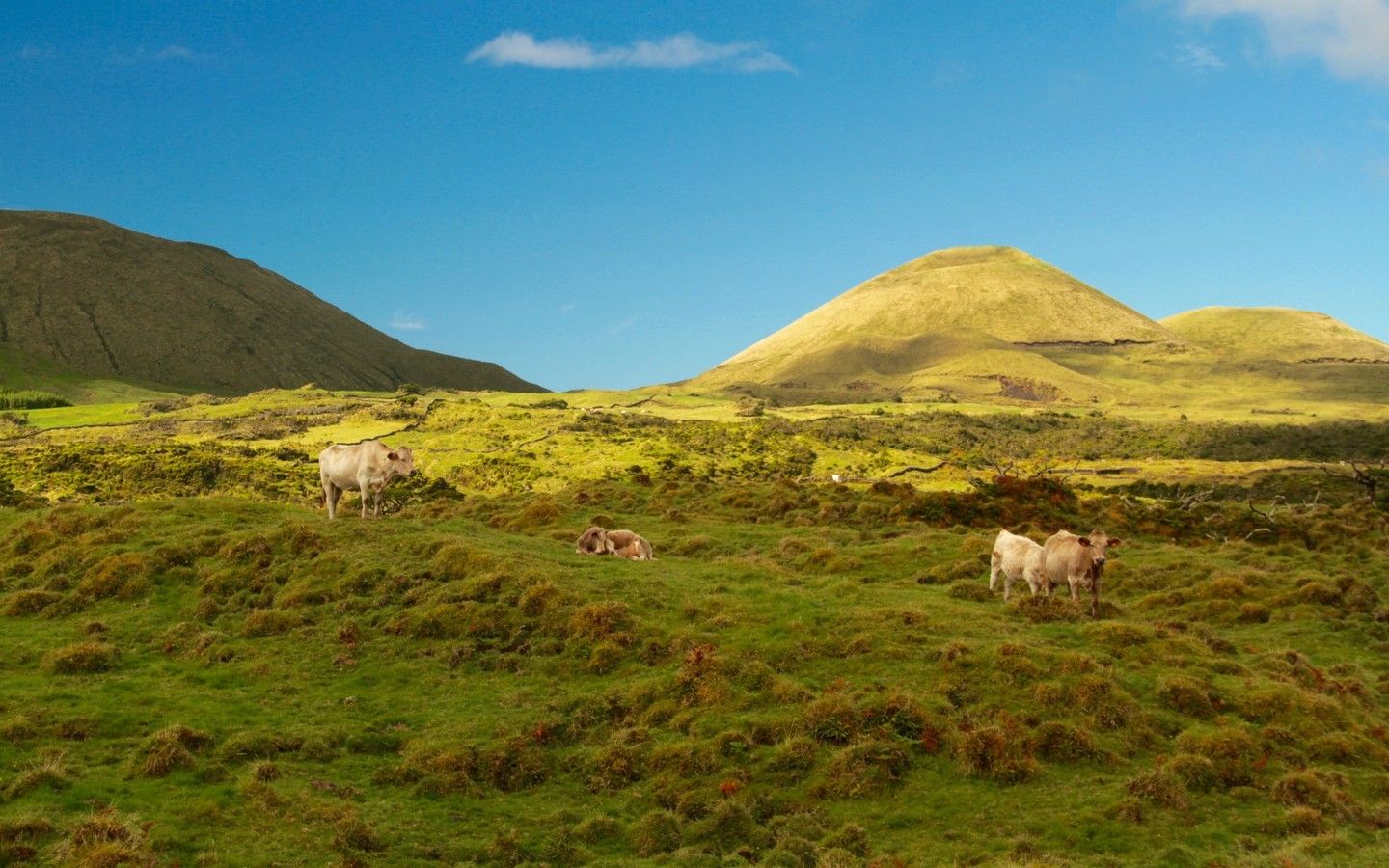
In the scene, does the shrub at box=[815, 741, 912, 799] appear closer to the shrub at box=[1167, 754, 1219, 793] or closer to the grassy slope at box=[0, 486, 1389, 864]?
the grassy slope at box=[0, 486, 1389, 864]

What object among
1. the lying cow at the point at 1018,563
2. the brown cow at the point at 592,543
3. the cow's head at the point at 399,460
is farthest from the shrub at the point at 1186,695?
the cow's head at the point at 399,460

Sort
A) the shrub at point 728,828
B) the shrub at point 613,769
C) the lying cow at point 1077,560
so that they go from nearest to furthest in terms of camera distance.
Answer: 1. the shrub at point 728,828
2. the shrub at point 613,769
3. the lying cow at point 1077,560

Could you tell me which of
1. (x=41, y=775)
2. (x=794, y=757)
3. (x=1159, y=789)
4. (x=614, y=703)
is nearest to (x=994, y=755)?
(x=1159, y=789)

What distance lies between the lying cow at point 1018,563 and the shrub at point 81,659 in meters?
25.7

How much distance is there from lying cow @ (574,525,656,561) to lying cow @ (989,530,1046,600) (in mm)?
12243

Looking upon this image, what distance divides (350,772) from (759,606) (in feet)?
41.9

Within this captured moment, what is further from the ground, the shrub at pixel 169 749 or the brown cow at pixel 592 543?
the brown cow at pixel 592 543

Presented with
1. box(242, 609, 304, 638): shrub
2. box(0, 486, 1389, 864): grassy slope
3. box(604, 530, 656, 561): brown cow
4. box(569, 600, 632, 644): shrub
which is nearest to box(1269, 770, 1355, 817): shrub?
box(0, 486, 1389, 864): grassy slope

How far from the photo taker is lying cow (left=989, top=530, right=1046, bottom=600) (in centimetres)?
3306

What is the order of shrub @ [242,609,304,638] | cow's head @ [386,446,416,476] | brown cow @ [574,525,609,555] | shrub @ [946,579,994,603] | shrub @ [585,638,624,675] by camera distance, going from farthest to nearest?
cow's head @ [386,446,416,476]
brown cow @ [574,525,609,555]
shrub @ [946,579,994,603]
shrub @ [242,609,304,638]
shrub @ [585,638,624,675]

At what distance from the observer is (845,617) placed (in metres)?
29.1

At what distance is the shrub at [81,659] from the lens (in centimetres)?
2567

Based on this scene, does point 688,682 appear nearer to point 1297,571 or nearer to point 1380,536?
point 1297,571

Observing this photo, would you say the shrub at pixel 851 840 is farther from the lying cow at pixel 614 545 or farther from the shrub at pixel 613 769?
the lying cow at pixel 614 545
